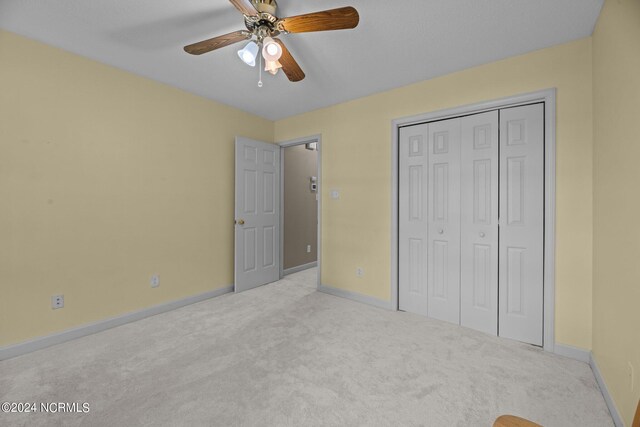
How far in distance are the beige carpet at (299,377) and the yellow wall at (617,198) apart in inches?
12.9

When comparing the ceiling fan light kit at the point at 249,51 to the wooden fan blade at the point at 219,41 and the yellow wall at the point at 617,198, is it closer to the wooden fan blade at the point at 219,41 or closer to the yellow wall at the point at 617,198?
the wooden fan blade at the point at 219,41

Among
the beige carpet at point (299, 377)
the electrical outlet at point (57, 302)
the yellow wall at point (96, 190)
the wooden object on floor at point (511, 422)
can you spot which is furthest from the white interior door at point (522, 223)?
the electrical outlet at point (57, 302)

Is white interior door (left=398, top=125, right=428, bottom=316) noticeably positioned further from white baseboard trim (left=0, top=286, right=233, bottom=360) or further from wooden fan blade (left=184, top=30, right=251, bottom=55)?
white baseboard trim (left=0, top=286, right=233, bottom=360)

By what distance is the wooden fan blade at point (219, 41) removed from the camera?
1707 mm

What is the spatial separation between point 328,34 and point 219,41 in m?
0.83

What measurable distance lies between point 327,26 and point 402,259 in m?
2.38

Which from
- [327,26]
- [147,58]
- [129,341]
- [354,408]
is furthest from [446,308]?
[147,58]

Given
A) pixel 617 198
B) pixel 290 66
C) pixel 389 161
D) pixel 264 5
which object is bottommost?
pixel 617 198

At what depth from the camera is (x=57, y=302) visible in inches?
90.8

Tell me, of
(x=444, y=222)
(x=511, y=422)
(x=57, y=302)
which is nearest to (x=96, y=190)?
(x=57, y=302)

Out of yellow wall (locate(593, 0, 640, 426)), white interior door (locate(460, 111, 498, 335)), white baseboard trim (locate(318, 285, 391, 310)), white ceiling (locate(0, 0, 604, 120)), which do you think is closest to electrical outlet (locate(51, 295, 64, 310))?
white ceiling (locate(0, 0, 604, 120))

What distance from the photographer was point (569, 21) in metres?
1.88

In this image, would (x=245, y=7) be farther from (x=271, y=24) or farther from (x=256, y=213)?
(x=256, y=213)

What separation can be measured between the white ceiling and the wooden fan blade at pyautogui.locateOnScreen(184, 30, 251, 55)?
25cm
